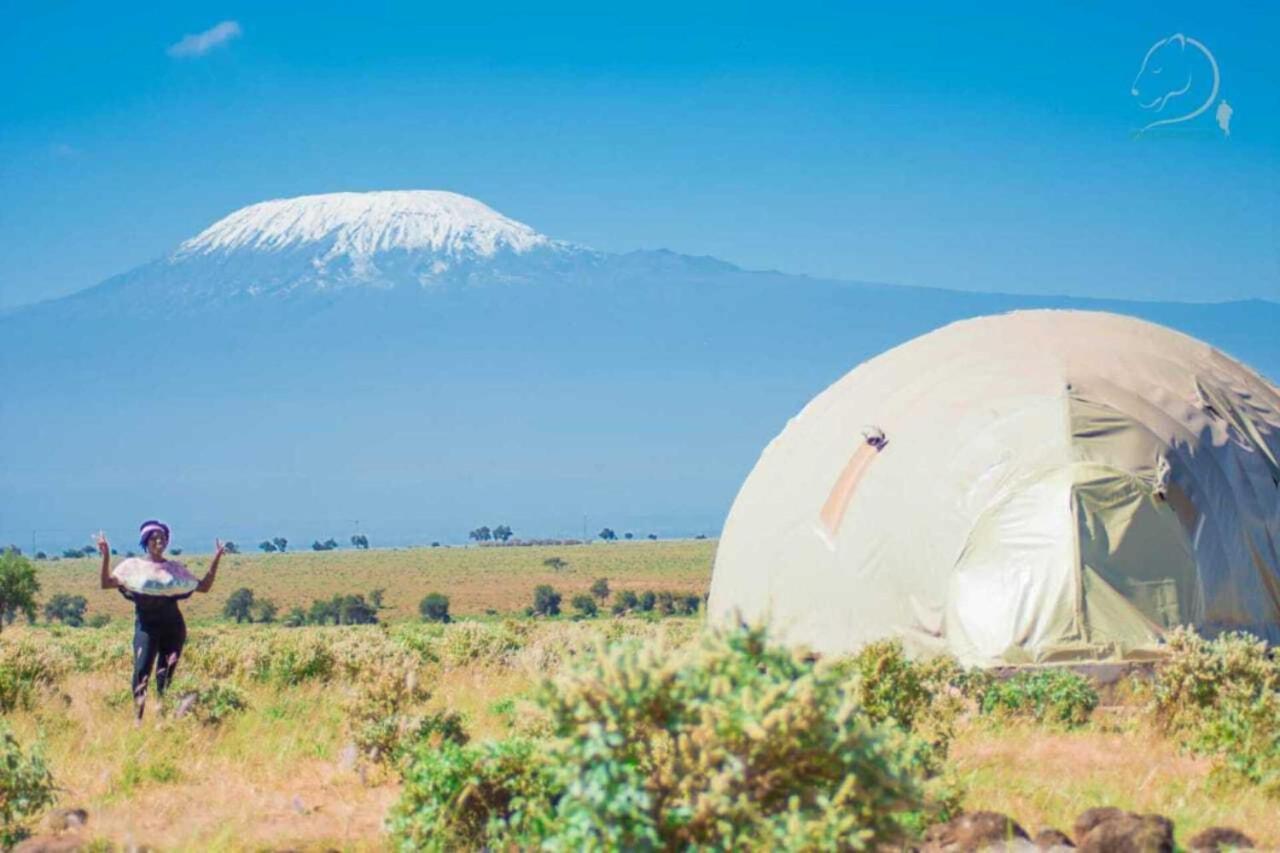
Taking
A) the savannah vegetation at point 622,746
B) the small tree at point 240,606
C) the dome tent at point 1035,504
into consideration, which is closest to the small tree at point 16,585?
the small tree at point 240,606

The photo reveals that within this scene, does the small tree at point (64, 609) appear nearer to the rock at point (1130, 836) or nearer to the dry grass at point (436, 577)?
the dry grass at point (436, 577)

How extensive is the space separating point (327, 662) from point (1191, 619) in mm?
8674

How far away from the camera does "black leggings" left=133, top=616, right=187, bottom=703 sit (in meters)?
12.8

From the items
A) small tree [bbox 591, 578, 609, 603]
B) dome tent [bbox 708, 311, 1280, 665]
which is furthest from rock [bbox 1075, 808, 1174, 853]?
small tree [bbox 591, 578, 609, 603]

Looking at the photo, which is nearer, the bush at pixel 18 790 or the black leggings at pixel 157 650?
the bush at pixel 18 790

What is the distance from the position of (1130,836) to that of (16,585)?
148ft

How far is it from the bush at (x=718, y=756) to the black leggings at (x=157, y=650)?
7.62 metres

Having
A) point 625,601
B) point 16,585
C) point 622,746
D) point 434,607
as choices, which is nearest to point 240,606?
point 434,607

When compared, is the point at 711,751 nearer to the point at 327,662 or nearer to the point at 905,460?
the point at 905,460

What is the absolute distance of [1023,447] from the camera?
14938 millimetres

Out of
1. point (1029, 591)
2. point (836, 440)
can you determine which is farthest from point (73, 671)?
point (1029, 591)

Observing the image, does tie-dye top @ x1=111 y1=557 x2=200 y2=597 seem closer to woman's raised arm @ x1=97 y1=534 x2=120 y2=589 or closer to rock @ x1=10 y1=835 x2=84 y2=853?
woman's raised arm @ x1=97 y1=534 x2=120 y2=589

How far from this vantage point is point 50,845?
23.8 ft

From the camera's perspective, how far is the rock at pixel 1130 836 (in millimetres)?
7211
